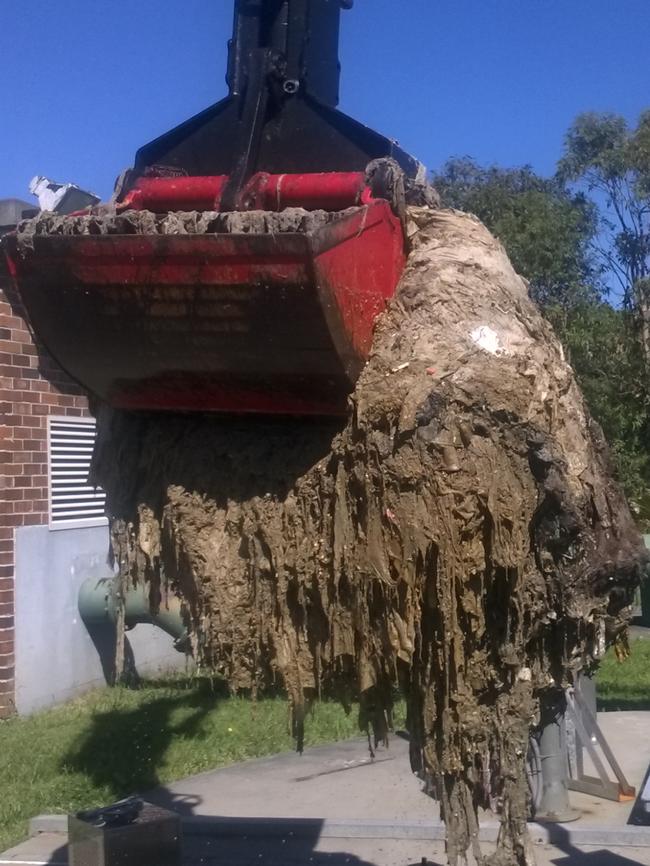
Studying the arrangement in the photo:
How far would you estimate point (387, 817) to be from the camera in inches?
226

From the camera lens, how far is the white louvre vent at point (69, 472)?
27.0 ft

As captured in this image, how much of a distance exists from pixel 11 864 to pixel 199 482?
2899 millimetres

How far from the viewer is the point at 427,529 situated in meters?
2.59

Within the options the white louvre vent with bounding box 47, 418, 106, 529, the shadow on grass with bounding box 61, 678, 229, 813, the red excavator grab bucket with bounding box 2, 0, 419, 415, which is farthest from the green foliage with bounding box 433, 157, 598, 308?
the red excavator grab bucket with bounding box 2, 0, 419, 415

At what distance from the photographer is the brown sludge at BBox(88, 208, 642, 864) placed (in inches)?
103

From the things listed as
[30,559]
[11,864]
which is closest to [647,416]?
[30,559]

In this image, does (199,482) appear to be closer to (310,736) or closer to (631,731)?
(310,736)

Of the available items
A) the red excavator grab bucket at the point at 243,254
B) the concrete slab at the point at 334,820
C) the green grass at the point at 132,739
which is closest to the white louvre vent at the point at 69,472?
the green grass at the point at 132,739

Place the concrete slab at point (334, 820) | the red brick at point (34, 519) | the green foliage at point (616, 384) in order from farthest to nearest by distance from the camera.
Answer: the green foliage at point (616, 384) → the red brick at point (34, 519) → the concrete slab at point (334, 820)

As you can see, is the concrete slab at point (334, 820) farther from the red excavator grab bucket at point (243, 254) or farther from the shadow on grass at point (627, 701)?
the red excavator grab bucket at point (243, 254)

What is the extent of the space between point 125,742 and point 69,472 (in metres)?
2.26

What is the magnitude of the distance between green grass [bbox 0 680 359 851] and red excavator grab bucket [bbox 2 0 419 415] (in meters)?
2.97

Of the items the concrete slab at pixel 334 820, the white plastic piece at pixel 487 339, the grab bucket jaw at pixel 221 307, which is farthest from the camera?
the concrete slab at pixel 334 820

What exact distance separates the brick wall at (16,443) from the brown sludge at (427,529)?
470 centimetres
